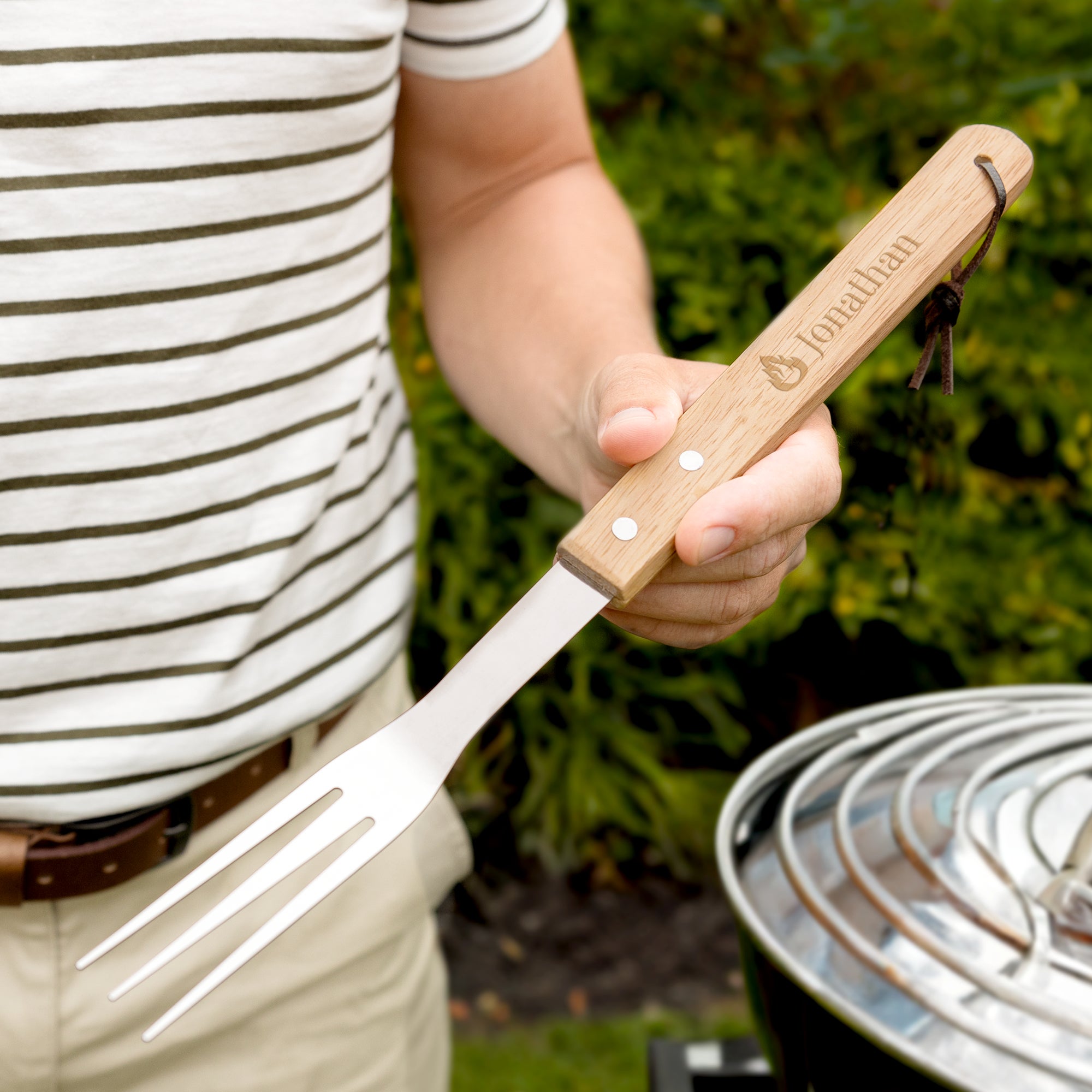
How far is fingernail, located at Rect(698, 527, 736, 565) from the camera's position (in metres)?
0.77

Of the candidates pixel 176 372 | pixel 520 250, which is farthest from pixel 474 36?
pixel 176 372

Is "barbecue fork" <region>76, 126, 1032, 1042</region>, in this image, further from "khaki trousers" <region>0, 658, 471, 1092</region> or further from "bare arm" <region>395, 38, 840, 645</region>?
"khaki trousers" <region>0, 658, 471, 1092</region>

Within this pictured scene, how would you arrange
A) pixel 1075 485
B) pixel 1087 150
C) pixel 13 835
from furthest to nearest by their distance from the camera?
pixel 1075 485 → pixel 1087 150 → pixel 13 835

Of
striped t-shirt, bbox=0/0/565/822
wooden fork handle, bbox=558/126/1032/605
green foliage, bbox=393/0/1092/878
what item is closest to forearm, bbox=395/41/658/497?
striped t-shirt, bbox=0/0/565/822

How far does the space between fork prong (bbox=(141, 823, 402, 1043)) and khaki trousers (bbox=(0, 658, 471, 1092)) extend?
1.17 feet

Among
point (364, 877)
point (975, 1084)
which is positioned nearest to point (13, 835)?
point (364, 877)

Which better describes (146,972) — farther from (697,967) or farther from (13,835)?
(697,967)

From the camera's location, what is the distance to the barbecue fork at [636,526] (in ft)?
2.49

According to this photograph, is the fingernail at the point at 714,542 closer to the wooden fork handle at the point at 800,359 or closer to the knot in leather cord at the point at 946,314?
the wooden fork handle at the point at 800,359

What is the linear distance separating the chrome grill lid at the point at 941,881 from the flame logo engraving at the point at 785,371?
473 mm

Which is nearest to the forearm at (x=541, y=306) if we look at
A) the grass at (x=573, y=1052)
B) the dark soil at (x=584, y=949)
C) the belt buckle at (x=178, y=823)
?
the belt buckle at (x=178, y=823)

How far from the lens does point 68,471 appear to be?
0.93 meters

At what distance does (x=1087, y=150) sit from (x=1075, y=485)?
0.70 m

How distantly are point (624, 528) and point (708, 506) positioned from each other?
0.06m
